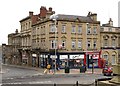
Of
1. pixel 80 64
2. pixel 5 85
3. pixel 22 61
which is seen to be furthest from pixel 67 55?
pixel 5 85

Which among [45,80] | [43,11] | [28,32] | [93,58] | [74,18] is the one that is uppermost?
[43,11]

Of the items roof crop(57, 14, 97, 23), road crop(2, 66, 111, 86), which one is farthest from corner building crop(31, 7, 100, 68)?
road crop(2, 66, 111, 86)

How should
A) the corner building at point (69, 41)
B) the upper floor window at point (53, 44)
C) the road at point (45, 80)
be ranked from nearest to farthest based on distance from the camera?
the road at point (45, 80), the upper floor window at point (53, 44), the corner building at point (69, 41)

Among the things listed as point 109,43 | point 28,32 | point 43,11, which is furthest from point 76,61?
point 28,32

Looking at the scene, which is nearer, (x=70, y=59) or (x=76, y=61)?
(x=70, y=59)

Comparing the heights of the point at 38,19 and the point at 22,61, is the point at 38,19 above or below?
above

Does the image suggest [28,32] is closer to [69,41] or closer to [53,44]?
[53,44]

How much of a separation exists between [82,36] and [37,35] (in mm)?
10394

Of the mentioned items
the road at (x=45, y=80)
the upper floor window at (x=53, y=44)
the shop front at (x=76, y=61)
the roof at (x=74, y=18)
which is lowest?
the road at (x=45, y=80)

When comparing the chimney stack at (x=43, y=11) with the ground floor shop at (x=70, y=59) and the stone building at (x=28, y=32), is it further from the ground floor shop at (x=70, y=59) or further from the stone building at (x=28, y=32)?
the ground floor shop at (x=70, y=59)

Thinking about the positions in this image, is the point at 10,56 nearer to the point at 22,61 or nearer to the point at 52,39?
the point at 22,61

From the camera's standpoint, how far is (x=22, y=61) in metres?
74.5

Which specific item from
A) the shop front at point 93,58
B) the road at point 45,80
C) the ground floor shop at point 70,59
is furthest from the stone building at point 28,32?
the road at point 45,80

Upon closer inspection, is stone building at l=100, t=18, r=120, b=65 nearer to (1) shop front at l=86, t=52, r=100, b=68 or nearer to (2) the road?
(1) shop front at l=86, t=52, r=100, b=68
